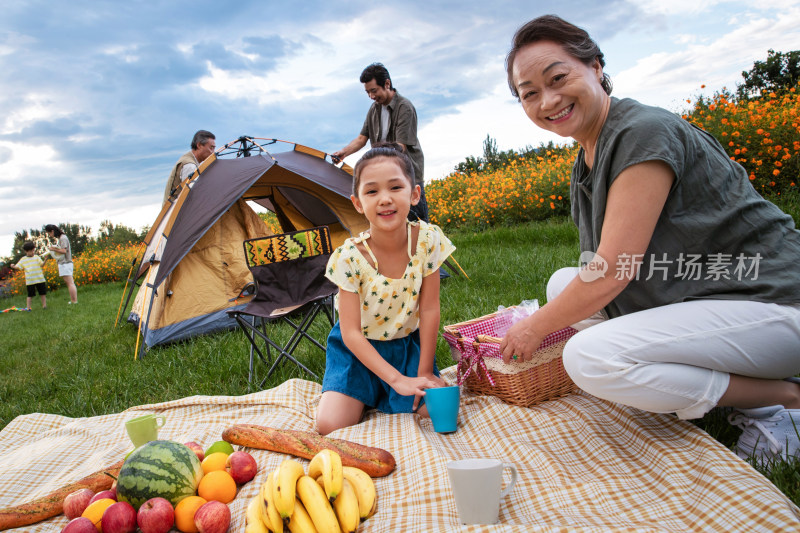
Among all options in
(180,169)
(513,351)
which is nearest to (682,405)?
(513,351)

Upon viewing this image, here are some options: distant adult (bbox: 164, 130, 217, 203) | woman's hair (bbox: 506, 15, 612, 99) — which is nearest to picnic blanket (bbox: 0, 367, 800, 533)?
woman's hair (bbox: 506, 15, 612, 99)

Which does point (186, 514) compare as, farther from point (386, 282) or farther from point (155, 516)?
point (386, 282)

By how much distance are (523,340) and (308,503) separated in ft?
2.95

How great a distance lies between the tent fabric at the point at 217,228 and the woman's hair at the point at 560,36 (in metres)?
3.43

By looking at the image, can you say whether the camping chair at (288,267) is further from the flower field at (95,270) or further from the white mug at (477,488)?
the flower field at (95,270)

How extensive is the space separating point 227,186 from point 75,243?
1222 inches

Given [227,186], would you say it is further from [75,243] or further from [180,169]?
[75,243]

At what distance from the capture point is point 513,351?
190cm

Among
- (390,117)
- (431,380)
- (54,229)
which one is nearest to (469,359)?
(431,380)

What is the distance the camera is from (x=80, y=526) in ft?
4.78

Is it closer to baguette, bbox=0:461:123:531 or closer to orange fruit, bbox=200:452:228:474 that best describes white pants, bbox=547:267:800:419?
orange fruit, bbox=200:452:228:474

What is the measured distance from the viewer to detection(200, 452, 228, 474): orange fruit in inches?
71.9

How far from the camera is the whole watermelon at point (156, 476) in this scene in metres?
1.58

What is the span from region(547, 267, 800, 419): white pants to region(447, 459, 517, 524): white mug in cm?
57
